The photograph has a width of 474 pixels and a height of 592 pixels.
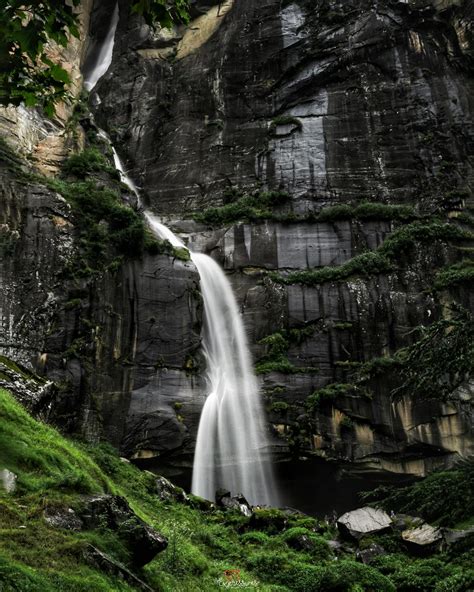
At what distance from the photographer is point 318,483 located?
20328 millimetres

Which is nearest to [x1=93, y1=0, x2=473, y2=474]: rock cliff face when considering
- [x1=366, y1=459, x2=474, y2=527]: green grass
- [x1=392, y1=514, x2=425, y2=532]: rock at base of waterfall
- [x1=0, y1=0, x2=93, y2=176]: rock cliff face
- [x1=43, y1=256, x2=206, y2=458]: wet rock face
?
[x1=43, y1=256, x2=206, y2=458]: wet rock face

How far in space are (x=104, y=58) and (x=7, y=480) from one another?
38306 millimetres

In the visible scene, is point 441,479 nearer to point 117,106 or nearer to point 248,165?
point 248,165

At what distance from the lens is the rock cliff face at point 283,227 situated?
749 inches

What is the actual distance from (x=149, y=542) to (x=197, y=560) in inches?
100

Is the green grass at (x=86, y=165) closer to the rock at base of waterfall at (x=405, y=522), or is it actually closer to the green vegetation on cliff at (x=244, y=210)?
the green vegetation on cliff at (x=244, y=210)

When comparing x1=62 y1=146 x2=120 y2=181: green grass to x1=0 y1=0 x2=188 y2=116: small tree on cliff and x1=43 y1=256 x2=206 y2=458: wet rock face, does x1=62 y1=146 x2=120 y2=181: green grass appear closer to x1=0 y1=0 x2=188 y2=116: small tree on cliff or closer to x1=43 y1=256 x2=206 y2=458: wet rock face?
x1=43 y1=256 x2=206 y2=458: wet rock face

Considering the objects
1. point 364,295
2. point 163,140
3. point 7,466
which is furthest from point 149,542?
point 163,140

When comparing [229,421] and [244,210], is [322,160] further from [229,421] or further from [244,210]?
[229,421]

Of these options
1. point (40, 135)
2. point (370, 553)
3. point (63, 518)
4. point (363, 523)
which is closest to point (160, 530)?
point (63, 518)

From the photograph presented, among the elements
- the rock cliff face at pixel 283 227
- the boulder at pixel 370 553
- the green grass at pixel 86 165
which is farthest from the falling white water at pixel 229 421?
the green grass at pixel 86 165

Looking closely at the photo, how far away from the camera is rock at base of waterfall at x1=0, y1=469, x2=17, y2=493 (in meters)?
6.77

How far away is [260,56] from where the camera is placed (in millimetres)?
33000

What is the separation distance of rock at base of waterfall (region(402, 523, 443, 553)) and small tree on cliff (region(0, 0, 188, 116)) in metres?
11.7
